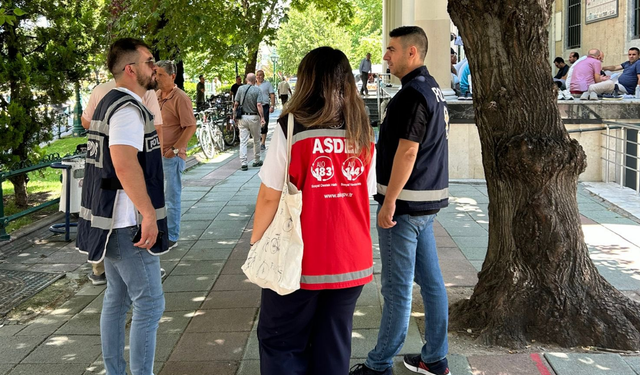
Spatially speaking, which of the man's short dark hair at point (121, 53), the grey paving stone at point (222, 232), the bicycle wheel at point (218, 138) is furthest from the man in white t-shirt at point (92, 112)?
the bicycle wheel at point (218, 138)

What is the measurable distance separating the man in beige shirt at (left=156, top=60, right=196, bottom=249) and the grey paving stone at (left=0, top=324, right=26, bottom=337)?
2.03 m

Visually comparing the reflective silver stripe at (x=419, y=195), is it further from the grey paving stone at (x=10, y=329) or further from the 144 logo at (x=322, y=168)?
the grey paving stone at (x=10, y=329)

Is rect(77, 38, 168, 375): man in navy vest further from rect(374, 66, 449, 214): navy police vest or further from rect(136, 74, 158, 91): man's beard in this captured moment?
rect(374, 66, 449, 214): navy police vest

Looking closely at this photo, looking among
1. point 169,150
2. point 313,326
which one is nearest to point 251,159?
point 169,150

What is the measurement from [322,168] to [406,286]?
1177mm

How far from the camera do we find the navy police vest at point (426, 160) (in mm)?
3879

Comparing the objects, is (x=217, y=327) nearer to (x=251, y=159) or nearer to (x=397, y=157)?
(x=397, y=157)

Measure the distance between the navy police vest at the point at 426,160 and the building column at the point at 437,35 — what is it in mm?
10390

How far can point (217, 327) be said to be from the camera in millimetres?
5219

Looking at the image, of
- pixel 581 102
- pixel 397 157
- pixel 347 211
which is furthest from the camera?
pixel 581 102

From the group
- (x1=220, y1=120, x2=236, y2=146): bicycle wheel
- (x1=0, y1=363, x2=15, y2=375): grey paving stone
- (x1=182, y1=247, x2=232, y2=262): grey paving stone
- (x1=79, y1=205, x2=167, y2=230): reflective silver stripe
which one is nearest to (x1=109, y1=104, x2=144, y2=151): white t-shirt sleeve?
(x1=79, y1=205, x2=167, y2=230): reflective silver stripe

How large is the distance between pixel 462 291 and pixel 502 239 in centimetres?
107

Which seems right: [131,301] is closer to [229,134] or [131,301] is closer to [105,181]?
[105,181]

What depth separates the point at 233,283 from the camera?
6387mm
